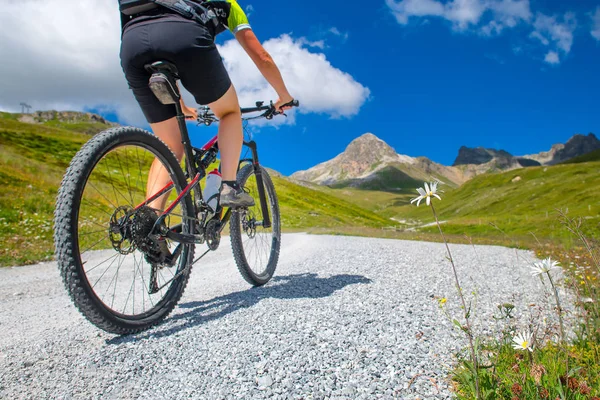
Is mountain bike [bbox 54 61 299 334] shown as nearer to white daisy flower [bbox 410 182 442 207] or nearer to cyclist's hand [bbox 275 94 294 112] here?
cyclist's hand [bbox 275 94 294 112]

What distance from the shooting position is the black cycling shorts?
12.3 feet

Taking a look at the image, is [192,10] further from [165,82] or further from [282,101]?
[282,101]

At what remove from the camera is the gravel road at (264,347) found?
270 centimetres

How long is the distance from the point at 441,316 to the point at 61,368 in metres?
3.57

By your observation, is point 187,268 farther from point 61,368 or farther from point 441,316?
point 441,316

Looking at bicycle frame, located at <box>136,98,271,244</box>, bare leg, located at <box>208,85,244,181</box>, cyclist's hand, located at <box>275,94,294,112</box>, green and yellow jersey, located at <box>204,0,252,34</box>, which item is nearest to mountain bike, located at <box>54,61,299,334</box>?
bicycle frame, located at <box>136,98,271,244</box>


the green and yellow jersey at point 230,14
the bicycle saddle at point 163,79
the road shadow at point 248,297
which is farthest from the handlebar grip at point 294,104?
the road shadow at point 248,297

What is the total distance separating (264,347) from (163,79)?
2791 millimetres

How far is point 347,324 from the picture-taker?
3705 millimetres

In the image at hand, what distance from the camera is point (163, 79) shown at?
382 centimetres

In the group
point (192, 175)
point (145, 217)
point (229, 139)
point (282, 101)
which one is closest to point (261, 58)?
point (282, 101)

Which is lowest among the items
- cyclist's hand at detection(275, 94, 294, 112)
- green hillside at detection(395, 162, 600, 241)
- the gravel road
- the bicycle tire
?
the gravel road

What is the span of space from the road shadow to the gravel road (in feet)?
0.06

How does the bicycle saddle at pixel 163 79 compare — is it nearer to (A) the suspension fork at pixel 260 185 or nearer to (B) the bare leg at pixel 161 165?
(B) the bare leg at pixel 161 165
